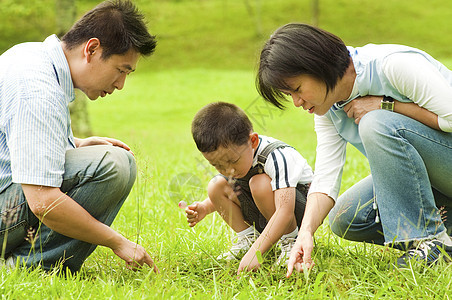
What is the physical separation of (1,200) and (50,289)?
0.52 metres

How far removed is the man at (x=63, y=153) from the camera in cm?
230

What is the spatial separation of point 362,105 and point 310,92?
0.89 feet

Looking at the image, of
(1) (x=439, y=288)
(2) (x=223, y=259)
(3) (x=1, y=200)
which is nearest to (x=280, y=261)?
(2) (x=223, y=259)

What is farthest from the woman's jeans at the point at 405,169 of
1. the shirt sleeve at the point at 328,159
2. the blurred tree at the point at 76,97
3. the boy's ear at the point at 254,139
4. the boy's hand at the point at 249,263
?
the blurred tree at the point at 76,97

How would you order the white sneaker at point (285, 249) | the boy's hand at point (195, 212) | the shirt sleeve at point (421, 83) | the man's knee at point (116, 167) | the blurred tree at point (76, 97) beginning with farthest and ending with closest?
the blurred tree at point (76, 97)
the boy's hand at point (195, 212)
the white sneaker at point (285, 249)
the man's knee at point (116, 167)
the shirt sleeve at point (421, 83)

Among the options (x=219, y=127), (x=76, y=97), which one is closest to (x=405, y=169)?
(x=219, y=127)

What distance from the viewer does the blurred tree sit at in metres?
11.0

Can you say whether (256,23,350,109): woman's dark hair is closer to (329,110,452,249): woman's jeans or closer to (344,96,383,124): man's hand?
(344,96,383,124): man's hand

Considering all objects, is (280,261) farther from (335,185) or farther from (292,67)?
(292,67)

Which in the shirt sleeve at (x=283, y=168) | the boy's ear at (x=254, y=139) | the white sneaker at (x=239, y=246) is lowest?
the white sneaker at (x=239, y=246)

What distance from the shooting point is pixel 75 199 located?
2.52m

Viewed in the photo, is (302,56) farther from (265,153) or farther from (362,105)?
(265,153)

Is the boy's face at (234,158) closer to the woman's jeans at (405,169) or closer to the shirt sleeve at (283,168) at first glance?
the shirt sleeve at (283,168)

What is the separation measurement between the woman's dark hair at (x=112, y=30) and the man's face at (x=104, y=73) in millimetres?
28
